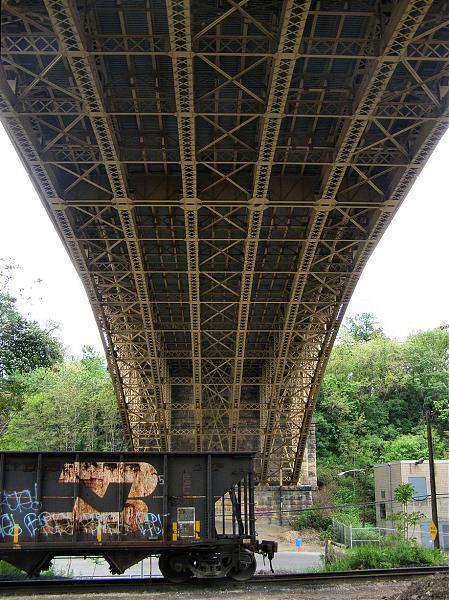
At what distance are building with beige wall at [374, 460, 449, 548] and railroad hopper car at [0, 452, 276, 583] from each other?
18409mm

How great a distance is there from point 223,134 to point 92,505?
11.5 m

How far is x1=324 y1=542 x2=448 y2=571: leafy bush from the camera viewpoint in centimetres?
1900

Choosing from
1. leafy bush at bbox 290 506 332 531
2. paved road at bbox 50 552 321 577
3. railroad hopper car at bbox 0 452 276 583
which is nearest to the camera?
railroad hopper car at bbox 0 452 276 583

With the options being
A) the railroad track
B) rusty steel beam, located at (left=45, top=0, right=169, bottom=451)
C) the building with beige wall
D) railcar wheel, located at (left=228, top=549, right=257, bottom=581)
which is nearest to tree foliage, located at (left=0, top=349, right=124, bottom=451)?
rusty steel beam, located at (left=45, top=0, right=169, bottom=451)

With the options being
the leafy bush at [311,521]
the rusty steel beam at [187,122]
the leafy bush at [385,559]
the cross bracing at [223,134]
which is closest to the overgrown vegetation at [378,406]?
the leafy bush at [311,521]

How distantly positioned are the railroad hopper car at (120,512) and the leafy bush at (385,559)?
4362 mm

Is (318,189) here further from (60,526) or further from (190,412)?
(190,412)

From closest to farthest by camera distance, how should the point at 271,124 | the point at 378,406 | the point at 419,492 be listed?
the point at 271,124
the point at 419,492
the point at 378,406

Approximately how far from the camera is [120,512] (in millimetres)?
15672

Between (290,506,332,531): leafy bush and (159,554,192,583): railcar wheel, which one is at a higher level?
(159,554,192,583): railcar wheel

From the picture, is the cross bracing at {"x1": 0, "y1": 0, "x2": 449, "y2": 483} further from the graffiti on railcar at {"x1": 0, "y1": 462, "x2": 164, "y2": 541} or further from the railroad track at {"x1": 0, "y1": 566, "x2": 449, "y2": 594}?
the railroad track at {"x1": 0, "y1": 566, "x2": 449, "y2": 594}

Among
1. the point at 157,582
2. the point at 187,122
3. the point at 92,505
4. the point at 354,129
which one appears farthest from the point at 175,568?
the point at 354,129

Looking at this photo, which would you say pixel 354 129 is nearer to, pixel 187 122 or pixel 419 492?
pixel 187 122

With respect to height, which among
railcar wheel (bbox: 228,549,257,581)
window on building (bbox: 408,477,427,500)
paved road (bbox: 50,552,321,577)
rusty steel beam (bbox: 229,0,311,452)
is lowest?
paved road (bbox: 50,552,321,577)
